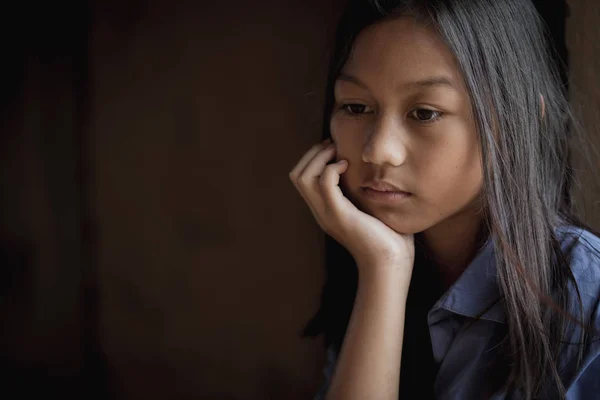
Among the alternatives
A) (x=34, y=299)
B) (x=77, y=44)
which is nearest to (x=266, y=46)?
(x=77, y=44)

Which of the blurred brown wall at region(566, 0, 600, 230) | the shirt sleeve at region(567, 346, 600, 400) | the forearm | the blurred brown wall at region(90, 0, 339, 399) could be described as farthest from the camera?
the blurred brown wall at region(90, 0, 339, 399)

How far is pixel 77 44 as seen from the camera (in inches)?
77.9

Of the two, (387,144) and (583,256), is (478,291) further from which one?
(387,144)

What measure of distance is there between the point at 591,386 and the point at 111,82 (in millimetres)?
1674

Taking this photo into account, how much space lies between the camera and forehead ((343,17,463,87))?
3.25 feet

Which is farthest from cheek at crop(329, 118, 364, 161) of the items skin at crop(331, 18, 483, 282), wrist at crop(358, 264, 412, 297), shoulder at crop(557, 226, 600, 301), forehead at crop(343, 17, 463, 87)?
shoulder at crop(557, 226, 600, 301)

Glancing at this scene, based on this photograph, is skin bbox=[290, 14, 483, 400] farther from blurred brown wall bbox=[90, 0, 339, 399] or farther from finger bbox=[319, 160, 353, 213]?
blurred brown wall bbox=[90, 0, 339, 399]

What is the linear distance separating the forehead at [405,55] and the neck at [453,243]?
35cm

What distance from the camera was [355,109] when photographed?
1.12 m

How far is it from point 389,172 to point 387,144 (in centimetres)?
6

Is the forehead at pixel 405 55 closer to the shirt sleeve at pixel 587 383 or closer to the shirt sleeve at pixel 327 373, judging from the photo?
the shirt sleeve at pixel 587 383

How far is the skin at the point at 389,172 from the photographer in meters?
1.00

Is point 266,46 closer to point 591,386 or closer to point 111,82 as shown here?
point 111,82

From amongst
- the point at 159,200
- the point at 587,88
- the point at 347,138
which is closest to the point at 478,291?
the point at 347,138
